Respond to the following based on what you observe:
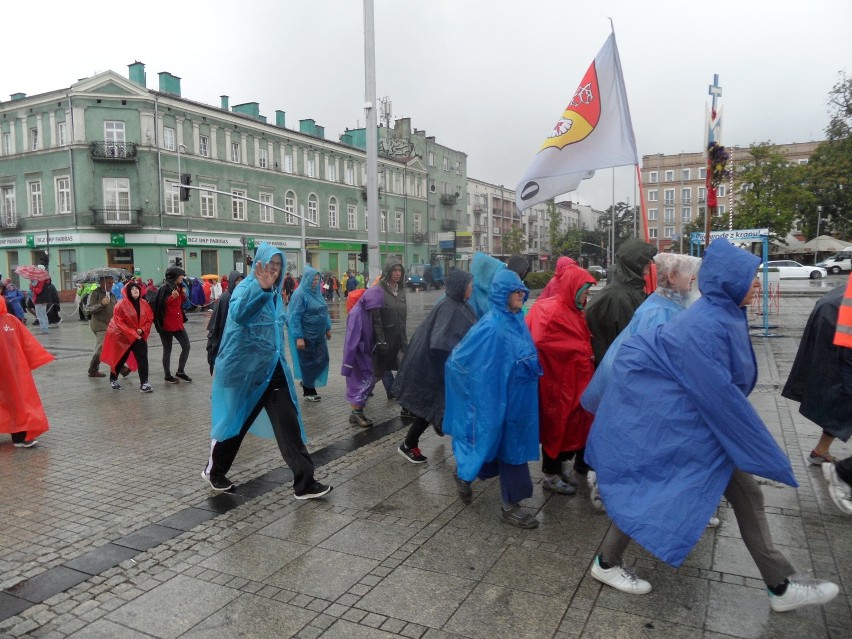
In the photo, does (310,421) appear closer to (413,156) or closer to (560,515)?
(560,515)

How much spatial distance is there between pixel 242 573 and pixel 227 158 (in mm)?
41118

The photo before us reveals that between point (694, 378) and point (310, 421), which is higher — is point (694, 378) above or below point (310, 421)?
above

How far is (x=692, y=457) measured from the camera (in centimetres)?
305

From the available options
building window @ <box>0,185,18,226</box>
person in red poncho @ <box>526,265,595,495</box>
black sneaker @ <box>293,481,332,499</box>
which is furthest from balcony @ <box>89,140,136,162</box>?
person in red poncho @ <box>526,265,595,495</box>

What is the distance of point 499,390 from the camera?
4180mm

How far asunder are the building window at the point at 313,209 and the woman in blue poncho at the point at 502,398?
4550cm

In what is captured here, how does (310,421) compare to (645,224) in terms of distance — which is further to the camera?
(310,421)

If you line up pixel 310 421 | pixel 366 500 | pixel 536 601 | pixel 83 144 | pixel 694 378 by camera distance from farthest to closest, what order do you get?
1. pixel 83 144
2. pixel 310 421
3. pixel 366 500
4. pixel 536 601
5. pixel 694 378

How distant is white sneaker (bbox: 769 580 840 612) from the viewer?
303 centimetres

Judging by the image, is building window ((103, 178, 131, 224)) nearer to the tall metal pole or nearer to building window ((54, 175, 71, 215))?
building window ((54, 175, 71, 215))

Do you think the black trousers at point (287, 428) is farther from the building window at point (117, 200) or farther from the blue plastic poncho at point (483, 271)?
the building window at point (117, 200)

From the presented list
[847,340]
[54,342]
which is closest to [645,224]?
[847,340]

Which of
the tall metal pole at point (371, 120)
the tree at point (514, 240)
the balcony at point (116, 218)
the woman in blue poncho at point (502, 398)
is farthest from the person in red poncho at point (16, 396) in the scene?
the tree at point (514, 240)

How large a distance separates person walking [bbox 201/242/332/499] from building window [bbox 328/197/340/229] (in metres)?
46.6
